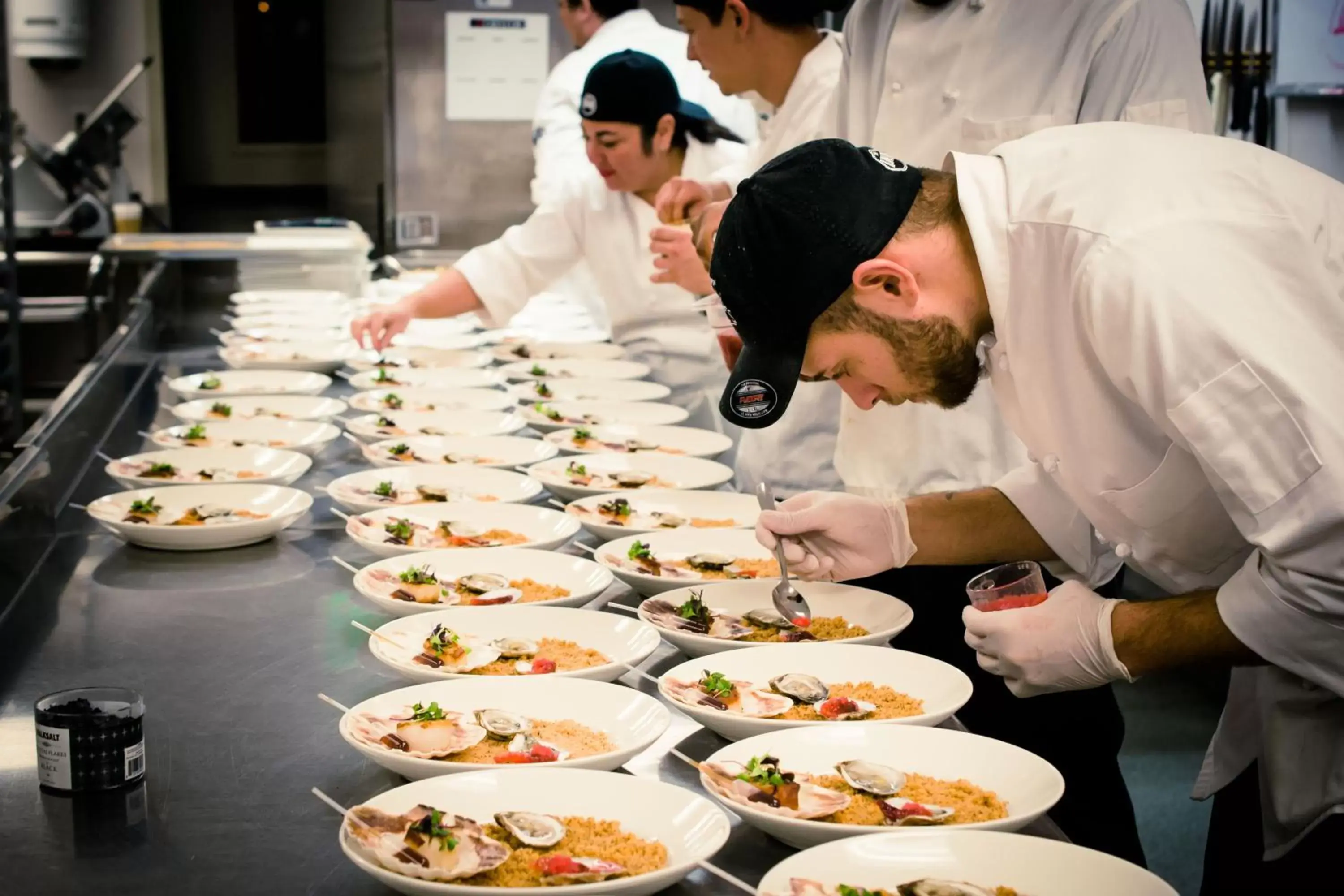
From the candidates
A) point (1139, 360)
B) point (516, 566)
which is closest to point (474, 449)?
point (516, 566)

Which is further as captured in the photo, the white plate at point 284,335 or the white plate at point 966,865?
the white plate at point 284,335

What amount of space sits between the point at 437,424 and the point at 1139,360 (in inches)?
77.2

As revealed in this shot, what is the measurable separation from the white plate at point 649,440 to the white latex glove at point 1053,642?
4.05 ft

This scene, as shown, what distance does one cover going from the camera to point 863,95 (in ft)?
9.05

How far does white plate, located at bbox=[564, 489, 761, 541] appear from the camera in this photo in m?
2.43

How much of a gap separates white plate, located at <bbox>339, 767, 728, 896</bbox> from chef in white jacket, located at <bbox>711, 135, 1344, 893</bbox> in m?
0.49

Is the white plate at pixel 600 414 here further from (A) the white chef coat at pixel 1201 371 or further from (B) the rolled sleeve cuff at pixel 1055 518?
(A) the white chef coat at pixel 1201 371

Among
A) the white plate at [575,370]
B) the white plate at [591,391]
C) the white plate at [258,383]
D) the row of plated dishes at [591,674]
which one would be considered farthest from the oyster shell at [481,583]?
the white plate at [575,370]

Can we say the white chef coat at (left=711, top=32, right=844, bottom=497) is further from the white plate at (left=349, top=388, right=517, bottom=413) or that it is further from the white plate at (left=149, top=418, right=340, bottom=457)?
the white plate at (left=149, top=418, right=340, bottom=457)

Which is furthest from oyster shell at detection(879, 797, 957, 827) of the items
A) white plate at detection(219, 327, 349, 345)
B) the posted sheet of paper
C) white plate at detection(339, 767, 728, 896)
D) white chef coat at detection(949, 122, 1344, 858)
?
the posted sheet of paper

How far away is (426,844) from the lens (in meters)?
1.27

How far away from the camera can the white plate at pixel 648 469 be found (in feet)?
8.92

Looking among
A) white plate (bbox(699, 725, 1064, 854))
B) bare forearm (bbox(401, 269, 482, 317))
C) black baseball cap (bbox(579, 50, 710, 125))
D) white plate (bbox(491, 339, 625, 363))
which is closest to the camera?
white plate (bbox(699, 725, 1064, 854))

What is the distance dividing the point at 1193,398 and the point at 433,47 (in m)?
5.10
